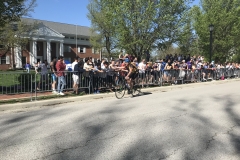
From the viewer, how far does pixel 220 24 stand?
28.1 m

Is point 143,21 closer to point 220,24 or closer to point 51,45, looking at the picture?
point 220,24

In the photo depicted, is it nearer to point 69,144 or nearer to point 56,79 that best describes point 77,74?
point 56,79

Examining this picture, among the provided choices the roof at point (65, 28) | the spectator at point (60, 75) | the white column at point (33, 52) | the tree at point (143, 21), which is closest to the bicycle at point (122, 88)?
the spectator at point (60, 75)

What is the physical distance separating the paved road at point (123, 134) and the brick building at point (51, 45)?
39096 millimetres

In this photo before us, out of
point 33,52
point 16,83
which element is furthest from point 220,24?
point 33,52

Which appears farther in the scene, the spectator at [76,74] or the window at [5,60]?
the window at [5,60]

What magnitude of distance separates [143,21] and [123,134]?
47.1 feet

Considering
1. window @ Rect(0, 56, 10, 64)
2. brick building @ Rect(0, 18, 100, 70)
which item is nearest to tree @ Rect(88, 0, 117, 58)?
brick building @ Rect(0, 18, 100, 70)

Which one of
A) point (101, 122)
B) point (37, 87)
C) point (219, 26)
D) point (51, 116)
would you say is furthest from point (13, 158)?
point (219, 26)

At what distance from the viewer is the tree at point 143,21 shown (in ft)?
61.1

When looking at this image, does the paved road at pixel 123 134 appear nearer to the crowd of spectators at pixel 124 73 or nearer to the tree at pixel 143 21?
the crowd of spectators at pixel 124 73

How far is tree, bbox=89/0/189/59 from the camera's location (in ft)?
61.1

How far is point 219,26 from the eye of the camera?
93.0 feet

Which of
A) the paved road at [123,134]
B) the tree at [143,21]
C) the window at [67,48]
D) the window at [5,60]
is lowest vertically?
the paved road at [123,134]
